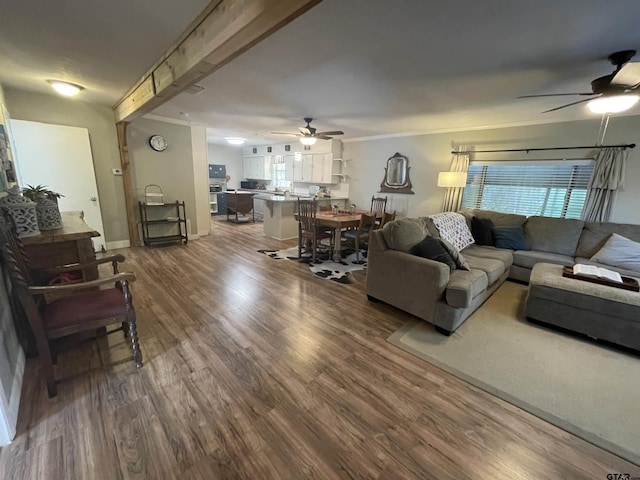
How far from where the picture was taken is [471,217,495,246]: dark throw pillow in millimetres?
3871

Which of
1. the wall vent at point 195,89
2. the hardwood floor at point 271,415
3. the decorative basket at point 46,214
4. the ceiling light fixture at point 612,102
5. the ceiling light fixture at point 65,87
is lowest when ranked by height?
the hardwood floor at point 271,415

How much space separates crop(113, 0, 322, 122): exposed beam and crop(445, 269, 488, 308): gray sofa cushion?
2.26 m

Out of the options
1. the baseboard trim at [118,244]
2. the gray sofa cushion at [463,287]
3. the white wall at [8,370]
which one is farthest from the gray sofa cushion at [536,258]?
the baseboard trim at [118,244]

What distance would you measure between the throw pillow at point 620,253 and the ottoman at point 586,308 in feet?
3.49

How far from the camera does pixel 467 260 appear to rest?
3139 mm

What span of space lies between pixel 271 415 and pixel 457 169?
4.93 meters

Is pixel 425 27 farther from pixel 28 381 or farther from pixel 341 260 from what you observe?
pixel 28 381

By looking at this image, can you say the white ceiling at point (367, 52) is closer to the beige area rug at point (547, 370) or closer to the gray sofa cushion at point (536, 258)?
the gray sofa cushion at point (536, 258)

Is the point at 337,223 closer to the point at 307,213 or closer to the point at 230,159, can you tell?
the point at 307,213

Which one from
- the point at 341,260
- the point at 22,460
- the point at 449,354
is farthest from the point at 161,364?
the point at 341,260

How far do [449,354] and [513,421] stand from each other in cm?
61

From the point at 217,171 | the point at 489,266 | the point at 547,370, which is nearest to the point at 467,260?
the point at 489,266

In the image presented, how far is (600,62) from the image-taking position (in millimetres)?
2176

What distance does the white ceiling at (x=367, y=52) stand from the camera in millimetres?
1628
